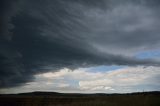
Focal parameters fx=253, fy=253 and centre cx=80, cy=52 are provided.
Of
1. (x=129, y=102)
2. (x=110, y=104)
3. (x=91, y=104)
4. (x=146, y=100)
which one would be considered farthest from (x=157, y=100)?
(x=91, y=104)

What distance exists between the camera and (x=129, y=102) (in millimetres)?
49844

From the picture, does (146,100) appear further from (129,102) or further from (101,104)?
(101,104)

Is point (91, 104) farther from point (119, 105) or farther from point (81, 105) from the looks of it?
point (119, 105)

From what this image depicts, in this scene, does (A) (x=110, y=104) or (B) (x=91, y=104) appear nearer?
(A) (x=110, y=104)

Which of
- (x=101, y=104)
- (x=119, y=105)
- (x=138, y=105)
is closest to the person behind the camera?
(x=138, y=105)

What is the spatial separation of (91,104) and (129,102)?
858 centimetres

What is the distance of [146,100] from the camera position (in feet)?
155

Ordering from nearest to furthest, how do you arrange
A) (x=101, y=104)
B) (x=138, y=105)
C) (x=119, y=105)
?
(x=138, y=105), (x=119, y=105), (x=101, y=104)

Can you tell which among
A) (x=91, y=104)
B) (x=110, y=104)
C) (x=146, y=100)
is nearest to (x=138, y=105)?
(x=146, y=100)

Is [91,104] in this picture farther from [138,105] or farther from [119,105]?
[138,105]

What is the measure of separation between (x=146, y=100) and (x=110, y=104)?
727 centimetres

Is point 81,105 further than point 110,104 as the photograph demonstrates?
Yes

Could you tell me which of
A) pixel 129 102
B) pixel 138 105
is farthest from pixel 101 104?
pixel 138 105

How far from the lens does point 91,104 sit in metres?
54.2
